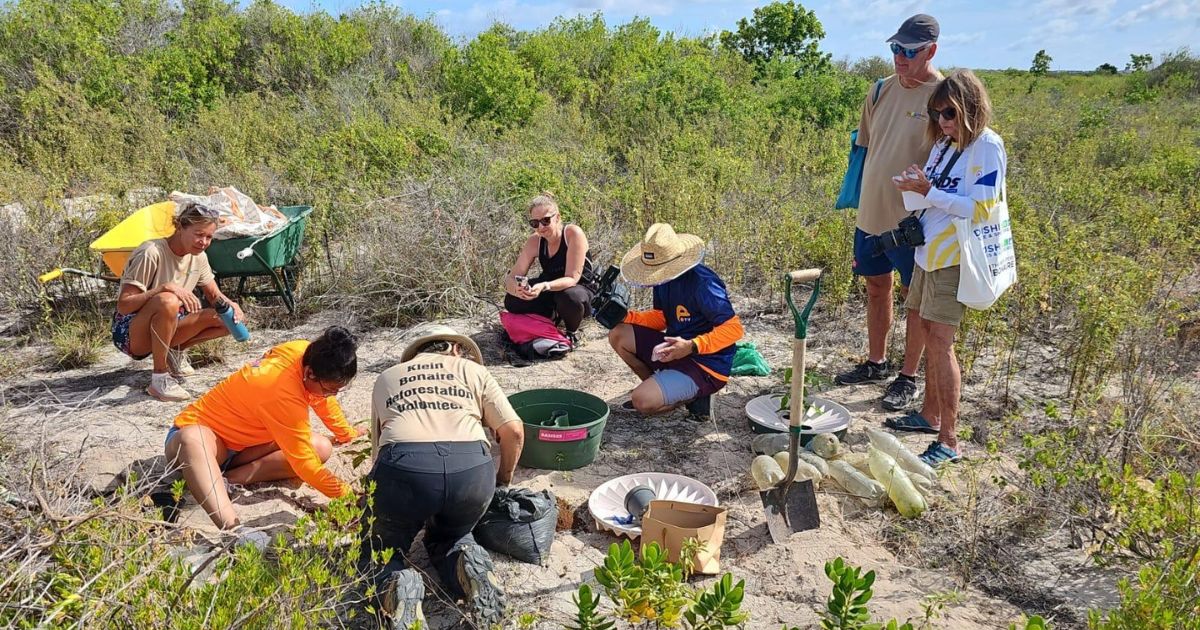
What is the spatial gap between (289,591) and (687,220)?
518cm

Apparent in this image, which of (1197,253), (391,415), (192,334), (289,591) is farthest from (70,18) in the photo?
(1197,253)

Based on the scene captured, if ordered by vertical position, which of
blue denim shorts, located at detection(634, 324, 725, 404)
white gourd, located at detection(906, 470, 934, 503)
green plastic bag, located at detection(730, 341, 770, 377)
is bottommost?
white gourd, located at detection(906, 470, 934, 503)

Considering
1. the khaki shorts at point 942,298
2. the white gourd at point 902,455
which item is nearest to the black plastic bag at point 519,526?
the white gourd at point 902,455

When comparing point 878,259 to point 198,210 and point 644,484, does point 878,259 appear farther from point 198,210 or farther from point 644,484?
point 198,210

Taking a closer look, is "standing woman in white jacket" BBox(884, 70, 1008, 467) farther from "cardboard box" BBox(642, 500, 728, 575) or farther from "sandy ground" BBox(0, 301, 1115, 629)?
"cardboard box" BBox(642, 500, 728, 575)

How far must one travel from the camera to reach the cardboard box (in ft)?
9.37

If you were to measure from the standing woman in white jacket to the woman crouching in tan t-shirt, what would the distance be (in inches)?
148

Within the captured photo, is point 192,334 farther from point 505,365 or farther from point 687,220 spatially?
point 687,220

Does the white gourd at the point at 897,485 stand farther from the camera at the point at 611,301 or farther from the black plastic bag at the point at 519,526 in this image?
the camera at the point at 611,301

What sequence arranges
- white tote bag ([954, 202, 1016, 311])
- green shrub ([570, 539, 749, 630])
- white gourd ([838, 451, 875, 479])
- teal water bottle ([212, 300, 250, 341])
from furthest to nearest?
teal water bottle ([212, 300, 250, 341])
white gourd ([838, 451, 875, 479])
white tote bag ([954, 202, 1016, 311])
green shrub ([570, 539, 749, 630])

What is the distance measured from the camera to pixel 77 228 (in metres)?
6.01

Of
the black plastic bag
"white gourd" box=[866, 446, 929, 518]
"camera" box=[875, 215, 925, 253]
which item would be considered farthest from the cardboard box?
"camera" box=[875, 215, 925, 253]

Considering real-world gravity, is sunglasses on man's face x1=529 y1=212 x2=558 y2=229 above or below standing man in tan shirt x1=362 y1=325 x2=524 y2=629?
above

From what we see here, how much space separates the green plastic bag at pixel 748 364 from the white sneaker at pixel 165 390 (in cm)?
333
